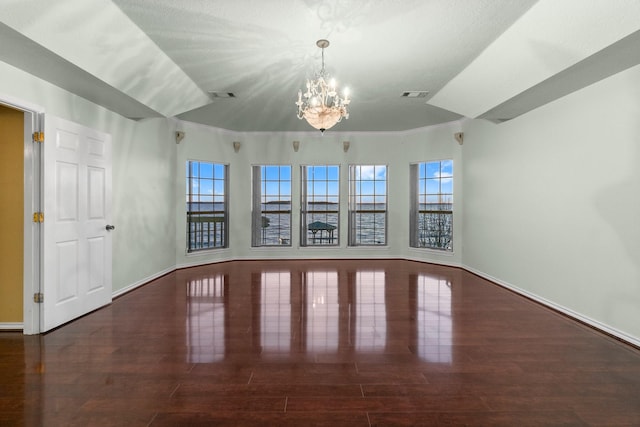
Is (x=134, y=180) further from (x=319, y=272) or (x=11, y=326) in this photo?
(x=319, y=272)

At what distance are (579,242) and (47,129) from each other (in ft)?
18.2

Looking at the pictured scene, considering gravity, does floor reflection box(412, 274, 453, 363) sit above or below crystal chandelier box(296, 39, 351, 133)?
below

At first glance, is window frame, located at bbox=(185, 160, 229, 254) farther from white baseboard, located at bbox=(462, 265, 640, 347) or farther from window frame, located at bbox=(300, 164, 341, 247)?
white baseboard, located at bbox=(462, 265, 640, 347)

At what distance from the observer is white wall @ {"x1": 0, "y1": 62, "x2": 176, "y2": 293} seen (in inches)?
145

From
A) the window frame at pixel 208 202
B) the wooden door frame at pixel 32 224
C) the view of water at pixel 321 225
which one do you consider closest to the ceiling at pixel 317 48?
the wooden door frame at pixel 32 224

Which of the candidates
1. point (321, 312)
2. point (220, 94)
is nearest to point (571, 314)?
point (321, 312)

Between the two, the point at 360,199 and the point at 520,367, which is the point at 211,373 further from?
the point at 360,199

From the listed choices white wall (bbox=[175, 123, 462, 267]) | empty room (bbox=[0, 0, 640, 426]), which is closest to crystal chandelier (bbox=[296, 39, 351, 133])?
empty room (bbox=[0, 0, 640, 426])

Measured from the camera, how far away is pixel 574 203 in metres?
3.77

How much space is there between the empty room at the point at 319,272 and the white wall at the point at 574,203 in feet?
0.08

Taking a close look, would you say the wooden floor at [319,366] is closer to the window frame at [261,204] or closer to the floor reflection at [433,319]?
the floor reflection at [433,319]

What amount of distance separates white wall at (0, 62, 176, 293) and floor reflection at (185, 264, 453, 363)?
86 centimetres

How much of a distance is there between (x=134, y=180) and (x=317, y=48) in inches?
130

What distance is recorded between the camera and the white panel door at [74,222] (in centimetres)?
339
